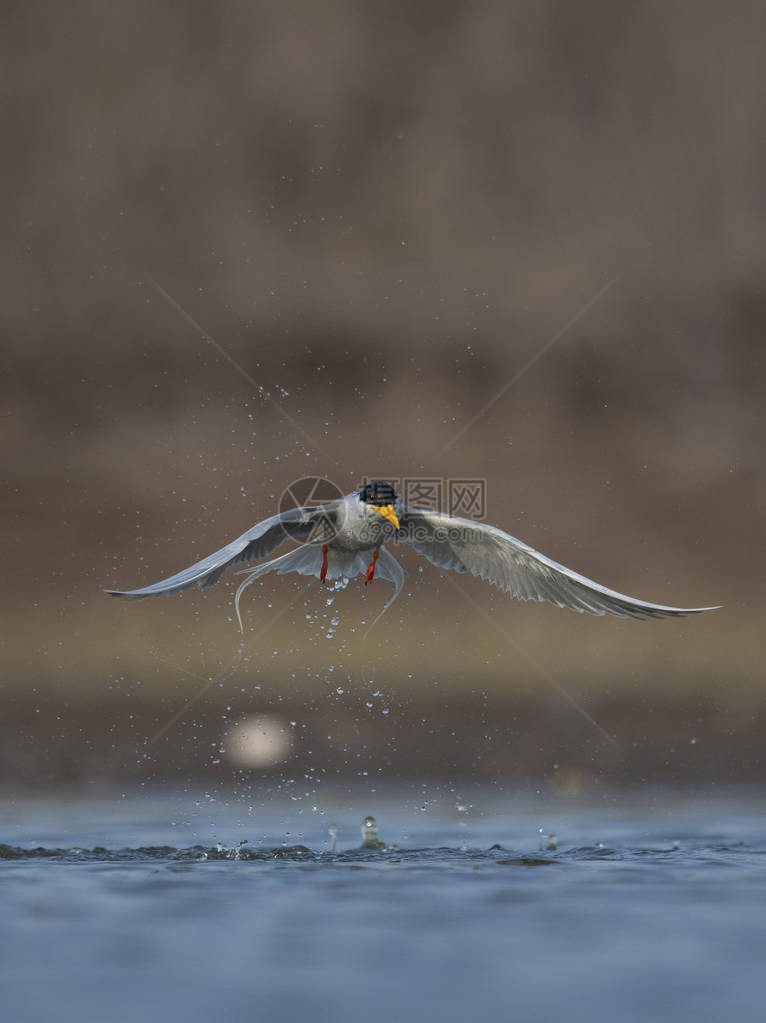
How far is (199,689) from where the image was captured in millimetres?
18328

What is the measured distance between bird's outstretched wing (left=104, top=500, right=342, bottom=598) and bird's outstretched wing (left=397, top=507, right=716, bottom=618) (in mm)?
614

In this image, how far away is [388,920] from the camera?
853 centimetres

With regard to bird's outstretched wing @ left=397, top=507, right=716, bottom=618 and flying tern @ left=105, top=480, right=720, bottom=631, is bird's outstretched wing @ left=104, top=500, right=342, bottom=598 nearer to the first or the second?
flying tern @ left=105, top=480, right=720, bottom=631

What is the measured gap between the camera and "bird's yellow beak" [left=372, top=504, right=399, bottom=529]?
989cm

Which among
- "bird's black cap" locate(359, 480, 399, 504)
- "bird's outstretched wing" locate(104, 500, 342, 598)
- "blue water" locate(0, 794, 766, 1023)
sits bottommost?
"blue water" locate(0, 794, 766, 1023)

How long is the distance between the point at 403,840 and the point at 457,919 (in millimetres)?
2753

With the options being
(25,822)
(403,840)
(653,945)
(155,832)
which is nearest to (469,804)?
(403,840)

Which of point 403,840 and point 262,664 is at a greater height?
point 262,664

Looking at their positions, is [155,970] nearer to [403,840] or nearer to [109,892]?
[109,892]

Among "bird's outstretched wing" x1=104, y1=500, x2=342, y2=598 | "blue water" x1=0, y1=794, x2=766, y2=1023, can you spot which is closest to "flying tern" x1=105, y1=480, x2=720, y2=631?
"bird's outstretched wing" x1=104, y1=500, x2=342, y2=598

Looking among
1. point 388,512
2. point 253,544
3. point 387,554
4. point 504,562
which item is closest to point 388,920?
point 388,512

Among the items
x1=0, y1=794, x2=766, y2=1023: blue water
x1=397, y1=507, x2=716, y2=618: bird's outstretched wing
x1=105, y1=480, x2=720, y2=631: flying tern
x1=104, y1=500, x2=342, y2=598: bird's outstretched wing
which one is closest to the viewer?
x1=0, y1=794, x2=766, y2=1023: blue water

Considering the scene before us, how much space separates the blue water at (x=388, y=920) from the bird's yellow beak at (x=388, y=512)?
2402 mm

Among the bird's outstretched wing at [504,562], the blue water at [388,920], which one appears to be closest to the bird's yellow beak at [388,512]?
the bird's outstretched wing at [504,562]
